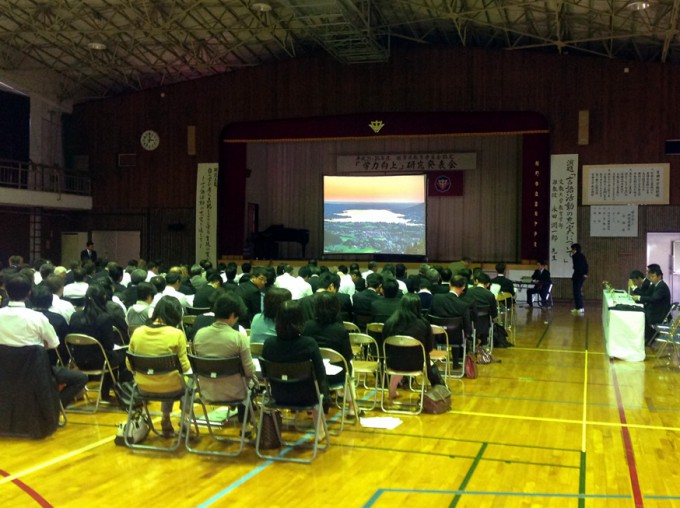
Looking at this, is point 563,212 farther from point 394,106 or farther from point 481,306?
point 481,306

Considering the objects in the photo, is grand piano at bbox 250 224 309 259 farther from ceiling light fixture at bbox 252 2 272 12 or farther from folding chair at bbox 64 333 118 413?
folding chair at bbox 64 333 118 413

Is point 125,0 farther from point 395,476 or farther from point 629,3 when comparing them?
point 395,476

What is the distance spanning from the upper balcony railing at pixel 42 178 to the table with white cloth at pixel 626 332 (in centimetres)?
1567

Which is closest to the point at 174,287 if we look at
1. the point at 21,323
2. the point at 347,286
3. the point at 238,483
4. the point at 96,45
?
the point at 347,286

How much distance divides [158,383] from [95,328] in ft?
4.65

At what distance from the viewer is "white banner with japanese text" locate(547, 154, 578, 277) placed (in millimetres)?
17531

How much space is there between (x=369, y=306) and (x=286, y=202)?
15.7 meters

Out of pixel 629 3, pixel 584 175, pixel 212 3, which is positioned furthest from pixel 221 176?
pixel 629 3

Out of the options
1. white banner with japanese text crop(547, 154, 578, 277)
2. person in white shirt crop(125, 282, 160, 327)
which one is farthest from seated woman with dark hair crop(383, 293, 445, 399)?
white banner with japanese text crop(547, 154, 578, 277)

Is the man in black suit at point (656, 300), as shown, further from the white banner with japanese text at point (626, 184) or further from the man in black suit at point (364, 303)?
the white banner with japanese text at point (626, 184)

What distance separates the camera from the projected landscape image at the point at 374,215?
21.2 metres

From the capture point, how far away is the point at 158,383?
5320mm

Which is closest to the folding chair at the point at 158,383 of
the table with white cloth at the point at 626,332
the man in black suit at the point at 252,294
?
the man in black suit at the point at 252,294

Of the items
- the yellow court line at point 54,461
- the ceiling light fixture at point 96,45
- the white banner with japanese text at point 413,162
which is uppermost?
the ceiling light fixture at point 96,45
